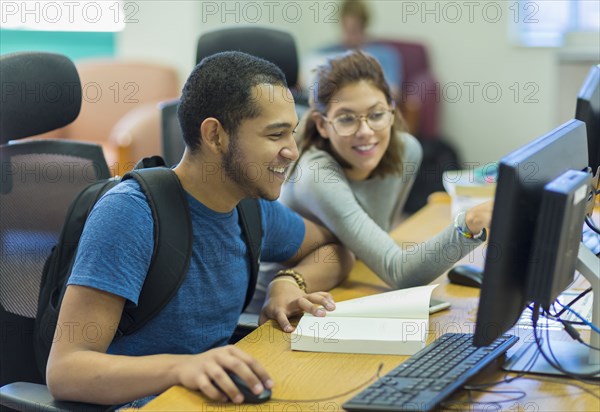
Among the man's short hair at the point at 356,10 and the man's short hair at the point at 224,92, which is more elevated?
the man's short hair at the point at 224,92

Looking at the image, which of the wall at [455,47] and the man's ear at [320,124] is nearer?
the man's ear at [320,124]

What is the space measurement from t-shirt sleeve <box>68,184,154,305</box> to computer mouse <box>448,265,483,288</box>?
2.50ft

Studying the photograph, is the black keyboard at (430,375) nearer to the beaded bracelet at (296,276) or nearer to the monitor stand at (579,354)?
the monitor stand at (579,354)

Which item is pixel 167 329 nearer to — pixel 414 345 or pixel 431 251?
pixel 414 345

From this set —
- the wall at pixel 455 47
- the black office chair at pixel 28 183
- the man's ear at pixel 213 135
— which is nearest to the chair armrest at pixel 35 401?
the black office chair at pixel 28 183

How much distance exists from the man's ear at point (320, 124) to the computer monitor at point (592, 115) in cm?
66

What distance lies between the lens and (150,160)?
5.71 ft

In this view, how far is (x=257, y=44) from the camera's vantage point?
254 centimetres

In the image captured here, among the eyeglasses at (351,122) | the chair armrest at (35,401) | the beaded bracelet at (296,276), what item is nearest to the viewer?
the chair armrest at (35,401)

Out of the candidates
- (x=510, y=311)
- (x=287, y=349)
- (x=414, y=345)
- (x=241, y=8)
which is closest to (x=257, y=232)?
(x=287, y=349)

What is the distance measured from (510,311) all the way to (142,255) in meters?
0.62

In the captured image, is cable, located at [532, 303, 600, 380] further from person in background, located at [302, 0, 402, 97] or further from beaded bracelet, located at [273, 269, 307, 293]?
person in background, located at [302, 0, 402, 97]

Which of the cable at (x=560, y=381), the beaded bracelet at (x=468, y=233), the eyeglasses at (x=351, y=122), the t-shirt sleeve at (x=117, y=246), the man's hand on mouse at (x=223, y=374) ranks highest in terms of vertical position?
the eyeglasses at (x=351, y=122)

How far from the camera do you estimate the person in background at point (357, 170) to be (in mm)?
1950
